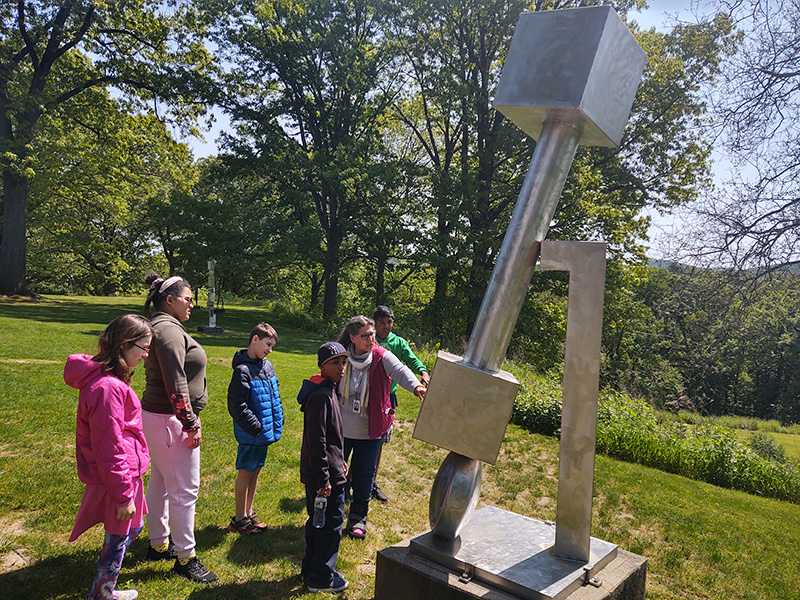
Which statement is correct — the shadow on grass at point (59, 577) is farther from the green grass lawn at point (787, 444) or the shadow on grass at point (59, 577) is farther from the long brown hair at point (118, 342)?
the green grass lawn at point (787, 444)

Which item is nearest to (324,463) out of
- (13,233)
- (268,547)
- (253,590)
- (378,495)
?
(253,590)

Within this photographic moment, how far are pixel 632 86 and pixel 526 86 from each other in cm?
71

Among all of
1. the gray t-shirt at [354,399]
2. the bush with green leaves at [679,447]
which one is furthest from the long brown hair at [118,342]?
the bush with green leaves at [679,447]

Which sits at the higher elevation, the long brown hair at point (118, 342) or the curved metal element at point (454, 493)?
the long brown hair at point (118, 342)

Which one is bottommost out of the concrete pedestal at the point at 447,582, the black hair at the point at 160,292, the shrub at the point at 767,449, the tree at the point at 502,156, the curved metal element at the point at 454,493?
the shrub at the point at 767,449

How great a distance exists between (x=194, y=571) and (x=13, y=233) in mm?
19403

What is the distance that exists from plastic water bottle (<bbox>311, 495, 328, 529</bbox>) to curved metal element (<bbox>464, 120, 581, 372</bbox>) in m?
1.38

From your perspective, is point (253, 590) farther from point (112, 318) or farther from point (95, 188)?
point (95, 188)

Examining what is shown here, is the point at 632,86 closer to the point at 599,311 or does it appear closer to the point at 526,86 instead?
the point at 526,86

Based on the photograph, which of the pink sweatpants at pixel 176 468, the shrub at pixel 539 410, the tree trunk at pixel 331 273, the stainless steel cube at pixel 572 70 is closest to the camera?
the stainless steel cube at pixel 572 70

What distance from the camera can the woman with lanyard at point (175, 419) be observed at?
336 cm

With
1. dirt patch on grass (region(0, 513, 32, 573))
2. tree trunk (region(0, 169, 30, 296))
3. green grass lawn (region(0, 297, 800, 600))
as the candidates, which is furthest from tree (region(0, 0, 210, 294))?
dirt patch on grass (region(0, 513, 32, 573))

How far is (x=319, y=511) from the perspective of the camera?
3457 mm

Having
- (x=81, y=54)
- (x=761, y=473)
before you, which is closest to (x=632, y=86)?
(x=761, y=473)
